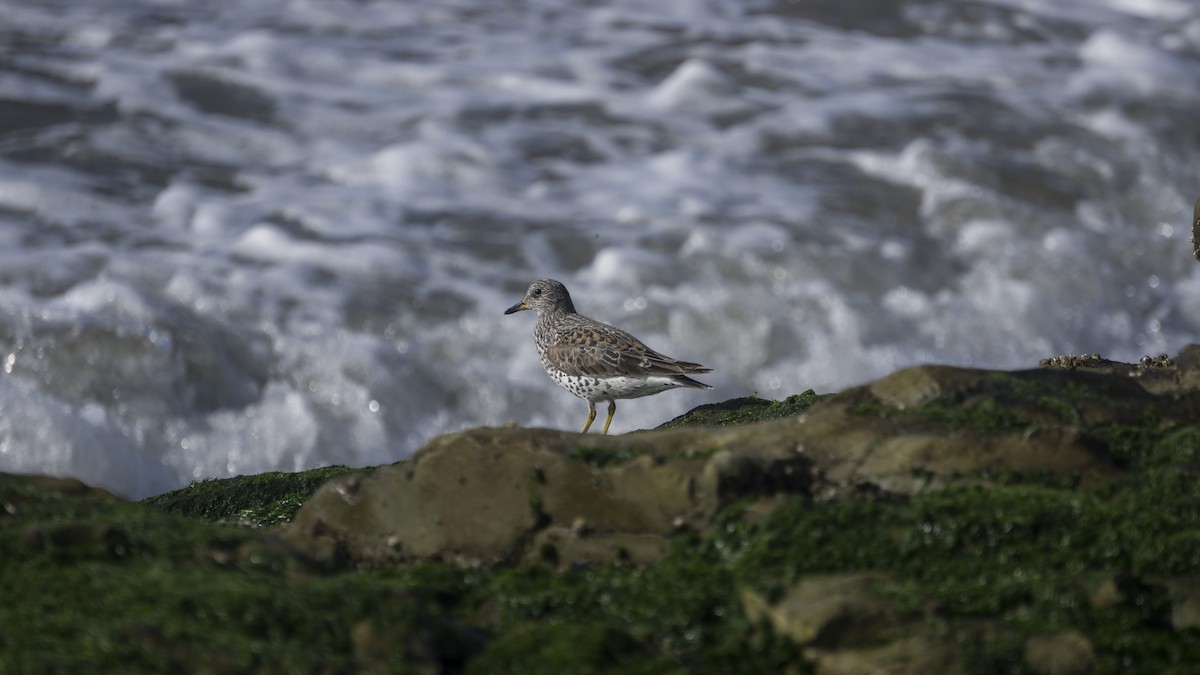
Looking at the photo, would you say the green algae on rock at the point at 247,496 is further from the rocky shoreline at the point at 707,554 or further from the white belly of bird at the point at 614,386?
the white belly of bird at the point at 614,386

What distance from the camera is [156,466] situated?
11.8m

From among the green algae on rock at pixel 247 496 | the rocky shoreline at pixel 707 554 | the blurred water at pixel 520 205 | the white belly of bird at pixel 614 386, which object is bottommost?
the blurred water at pixel 520 205

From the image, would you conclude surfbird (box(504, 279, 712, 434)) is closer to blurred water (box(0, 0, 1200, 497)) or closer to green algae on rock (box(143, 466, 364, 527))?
green algae on rock (box(143, 466, 364, 527))

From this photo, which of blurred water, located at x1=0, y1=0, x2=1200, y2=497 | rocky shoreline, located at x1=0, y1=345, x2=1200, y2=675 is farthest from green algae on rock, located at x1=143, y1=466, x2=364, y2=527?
blurred water, located at x1=0, y1=0, x2=1200, y2=497

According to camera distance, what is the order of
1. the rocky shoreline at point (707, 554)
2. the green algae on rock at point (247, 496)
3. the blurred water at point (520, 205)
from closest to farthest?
1. the rocky shoreline at point (707, 554)
2. the green algae on rock at point (247, 496)
3. the blurred water at point (520, 205)

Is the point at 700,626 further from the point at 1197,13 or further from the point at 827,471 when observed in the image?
the point at 1197,13

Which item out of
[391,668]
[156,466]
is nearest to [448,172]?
[156,466]

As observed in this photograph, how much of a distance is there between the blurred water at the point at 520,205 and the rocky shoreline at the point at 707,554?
24.7 feet

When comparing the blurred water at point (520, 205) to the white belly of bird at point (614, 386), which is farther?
the blurred water at point (520, 205)

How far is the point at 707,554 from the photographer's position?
4512mm

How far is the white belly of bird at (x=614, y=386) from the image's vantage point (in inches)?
361

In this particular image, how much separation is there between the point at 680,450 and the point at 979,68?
16.5 metres

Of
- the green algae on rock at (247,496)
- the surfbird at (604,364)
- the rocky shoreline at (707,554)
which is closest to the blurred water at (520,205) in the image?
the surfbird at (604,364)

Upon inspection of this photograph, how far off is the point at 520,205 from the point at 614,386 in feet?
23.7
